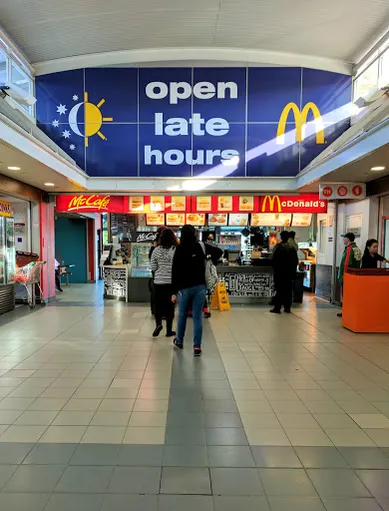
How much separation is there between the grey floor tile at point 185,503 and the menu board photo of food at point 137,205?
7.10m

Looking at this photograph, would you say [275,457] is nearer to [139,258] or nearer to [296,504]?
[296,504]

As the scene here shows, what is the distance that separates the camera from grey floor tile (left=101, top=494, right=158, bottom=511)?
6.24ft

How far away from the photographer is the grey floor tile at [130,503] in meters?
1.90

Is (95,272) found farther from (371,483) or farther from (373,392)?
(371,483)

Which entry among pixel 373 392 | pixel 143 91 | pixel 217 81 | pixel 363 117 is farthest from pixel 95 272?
pixel 373 392

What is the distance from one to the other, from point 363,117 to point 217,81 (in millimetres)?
3740

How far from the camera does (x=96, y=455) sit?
2377 mm

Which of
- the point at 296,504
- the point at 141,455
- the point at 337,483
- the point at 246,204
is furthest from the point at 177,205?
the point at 296,504

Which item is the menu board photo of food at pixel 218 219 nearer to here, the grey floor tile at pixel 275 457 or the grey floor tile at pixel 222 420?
the grey floor tile at pixel 222 420

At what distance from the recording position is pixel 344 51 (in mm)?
9195

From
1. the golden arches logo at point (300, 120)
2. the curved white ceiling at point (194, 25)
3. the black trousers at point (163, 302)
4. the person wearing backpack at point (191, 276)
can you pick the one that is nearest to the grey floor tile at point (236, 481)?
the person wearing backpack at point (191, 276)

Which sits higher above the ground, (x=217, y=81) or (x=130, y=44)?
(x=130, y=44)

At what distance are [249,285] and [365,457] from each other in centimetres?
642

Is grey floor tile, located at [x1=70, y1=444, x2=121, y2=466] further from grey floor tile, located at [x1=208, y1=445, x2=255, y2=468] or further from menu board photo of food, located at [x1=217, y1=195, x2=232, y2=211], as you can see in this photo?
menu board photo of food, located at [x1=217, y1=195, x2=232, y2=211]
